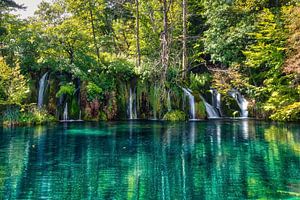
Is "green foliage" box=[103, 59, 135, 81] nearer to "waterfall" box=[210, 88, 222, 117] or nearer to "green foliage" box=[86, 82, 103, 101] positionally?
"green foliage" box=[86, 82, 103, 101]

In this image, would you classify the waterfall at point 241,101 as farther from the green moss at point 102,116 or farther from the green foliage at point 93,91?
the green foliage at point 93,91

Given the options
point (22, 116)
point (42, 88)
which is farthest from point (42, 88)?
point (22, 116)

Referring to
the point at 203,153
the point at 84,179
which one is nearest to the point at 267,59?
the point at 203,153

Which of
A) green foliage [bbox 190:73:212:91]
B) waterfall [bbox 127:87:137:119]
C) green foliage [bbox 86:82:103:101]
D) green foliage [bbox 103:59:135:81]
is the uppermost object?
green foliage [bbox 103:59:135:81]

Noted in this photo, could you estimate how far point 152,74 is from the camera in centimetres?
2755

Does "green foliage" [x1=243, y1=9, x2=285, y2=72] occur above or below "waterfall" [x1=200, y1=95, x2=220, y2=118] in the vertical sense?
above

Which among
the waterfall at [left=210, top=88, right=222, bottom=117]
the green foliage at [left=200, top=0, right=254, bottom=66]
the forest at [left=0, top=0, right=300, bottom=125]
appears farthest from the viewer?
the waterfall at [left=210, top=88, right=222, bottom=117]

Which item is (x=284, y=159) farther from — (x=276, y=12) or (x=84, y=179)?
(x=276, y=12)

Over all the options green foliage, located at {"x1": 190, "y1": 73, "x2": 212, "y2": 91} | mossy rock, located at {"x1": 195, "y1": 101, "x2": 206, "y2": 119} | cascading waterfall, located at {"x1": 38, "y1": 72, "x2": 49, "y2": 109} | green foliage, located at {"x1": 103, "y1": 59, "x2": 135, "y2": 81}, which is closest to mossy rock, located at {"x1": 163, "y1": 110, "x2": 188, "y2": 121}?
mossy rock, located at {"x1": 195, "y1": 101, "x2": 206, "y2": 119}

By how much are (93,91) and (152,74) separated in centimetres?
484

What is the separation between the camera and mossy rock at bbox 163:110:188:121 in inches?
1024

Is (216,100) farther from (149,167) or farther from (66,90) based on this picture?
(149,167)

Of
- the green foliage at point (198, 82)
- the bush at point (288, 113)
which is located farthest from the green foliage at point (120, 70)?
the bush at point (288, 113)

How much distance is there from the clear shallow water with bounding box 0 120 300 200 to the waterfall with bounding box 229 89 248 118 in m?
12.8
